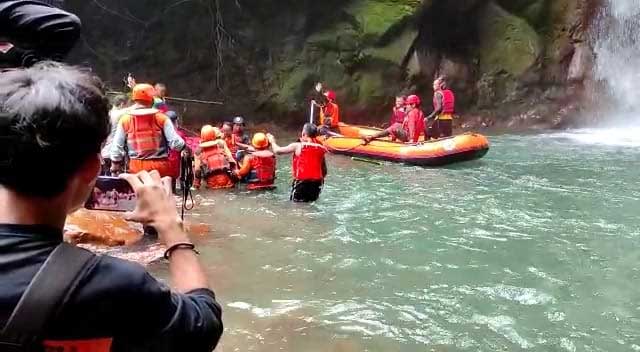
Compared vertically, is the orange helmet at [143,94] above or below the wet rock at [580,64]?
below

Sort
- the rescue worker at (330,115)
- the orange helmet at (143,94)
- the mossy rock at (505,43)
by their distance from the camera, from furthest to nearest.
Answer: the mossy rock at (505,43), the rescue worker at (330,115), the orange helmet at (143,94)

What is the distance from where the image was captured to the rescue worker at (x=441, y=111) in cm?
1244

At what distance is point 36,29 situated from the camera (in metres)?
1.67

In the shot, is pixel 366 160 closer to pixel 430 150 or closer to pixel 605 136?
pixel 430 150

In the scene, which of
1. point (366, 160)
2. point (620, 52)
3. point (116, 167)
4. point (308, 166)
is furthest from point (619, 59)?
point (116, 167)

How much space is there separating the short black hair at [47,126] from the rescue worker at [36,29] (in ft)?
1.59

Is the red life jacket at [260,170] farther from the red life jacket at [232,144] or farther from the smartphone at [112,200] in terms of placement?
the smartphone at [112,200]

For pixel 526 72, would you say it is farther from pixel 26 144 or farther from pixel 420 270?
pixel 26 144

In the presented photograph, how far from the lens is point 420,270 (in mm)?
5965

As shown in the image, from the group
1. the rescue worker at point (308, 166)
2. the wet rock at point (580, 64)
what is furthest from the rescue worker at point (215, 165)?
the wet rock at point (580, 64)

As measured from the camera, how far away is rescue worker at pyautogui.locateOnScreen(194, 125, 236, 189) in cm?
896

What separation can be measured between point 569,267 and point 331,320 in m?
2.61

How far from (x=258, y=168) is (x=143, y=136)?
3.26 m

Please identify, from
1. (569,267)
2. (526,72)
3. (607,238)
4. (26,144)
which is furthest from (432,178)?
(26,144)
